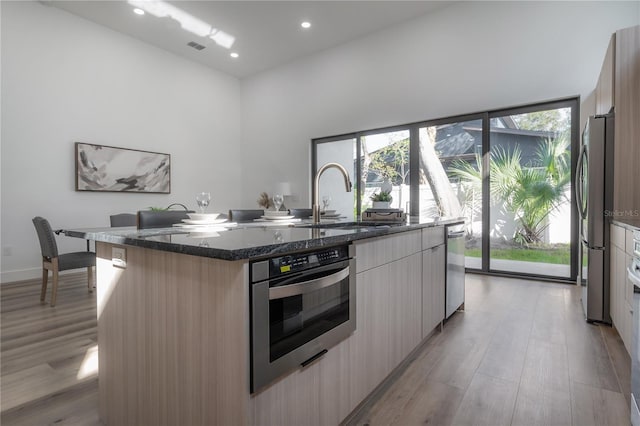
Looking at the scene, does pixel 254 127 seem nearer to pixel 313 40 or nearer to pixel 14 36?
pixel 313 40

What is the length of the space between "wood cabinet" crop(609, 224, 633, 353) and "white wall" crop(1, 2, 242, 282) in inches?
231

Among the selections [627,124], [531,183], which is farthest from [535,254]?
[627,124]

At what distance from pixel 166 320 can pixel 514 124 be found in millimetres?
4514

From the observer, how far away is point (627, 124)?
242 cm

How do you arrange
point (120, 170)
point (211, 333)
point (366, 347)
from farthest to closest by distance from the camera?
point (120, 170), point (366, 347), point (211, 333)

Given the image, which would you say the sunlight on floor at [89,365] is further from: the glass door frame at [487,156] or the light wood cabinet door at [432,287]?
the glass door frame at [487,156]

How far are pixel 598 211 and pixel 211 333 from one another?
2916mm

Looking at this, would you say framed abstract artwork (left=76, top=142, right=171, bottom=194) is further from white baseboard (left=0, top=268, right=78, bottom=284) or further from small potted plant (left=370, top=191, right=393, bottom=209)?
small potted plant (left=370, top=191, right=393, bottom=209)

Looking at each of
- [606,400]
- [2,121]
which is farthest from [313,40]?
[606,400]

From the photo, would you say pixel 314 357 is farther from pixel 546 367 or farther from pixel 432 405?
pixel 546 367

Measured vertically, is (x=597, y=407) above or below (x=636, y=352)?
below

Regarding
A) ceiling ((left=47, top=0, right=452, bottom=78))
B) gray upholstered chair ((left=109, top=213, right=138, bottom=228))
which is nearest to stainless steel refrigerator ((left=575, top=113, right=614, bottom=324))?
ceiling ((left=47, top=0, right=452, bottom=78))

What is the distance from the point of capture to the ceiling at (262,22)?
177 inches

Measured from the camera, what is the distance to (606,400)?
1.57 m
